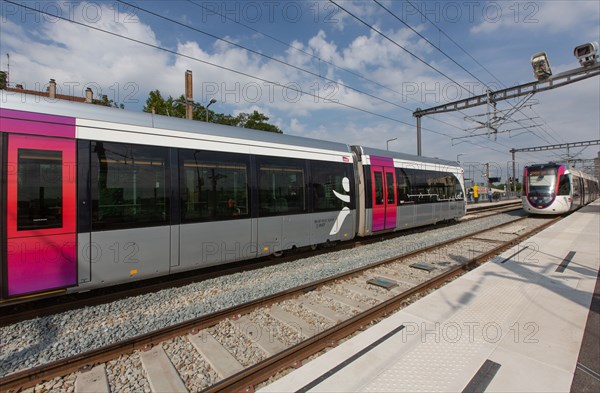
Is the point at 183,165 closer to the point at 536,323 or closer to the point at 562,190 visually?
the point at 536,323

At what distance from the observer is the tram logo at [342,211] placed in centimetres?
898

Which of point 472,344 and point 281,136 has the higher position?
point 281,136

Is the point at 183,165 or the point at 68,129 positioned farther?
→ the point at 183,165

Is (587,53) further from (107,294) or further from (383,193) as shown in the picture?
(107,294)

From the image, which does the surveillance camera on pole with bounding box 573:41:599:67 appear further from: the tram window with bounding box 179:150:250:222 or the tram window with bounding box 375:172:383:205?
the tram window with bounding box 179:150:250:222

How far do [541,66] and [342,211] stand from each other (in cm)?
759

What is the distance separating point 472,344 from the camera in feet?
12.6

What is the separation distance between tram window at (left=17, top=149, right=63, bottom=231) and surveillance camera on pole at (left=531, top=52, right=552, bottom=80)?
1251 centimetres

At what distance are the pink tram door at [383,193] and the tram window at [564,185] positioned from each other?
1379 centimetres

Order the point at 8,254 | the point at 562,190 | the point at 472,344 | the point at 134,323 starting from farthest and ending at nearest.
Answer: the point at 562,190 → the point at 134,323 → the point at 8,254 → the point at 472,344

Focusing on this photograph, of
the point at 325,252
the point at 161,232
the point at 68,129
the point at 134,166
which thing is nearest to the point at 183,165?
the point at 134,166

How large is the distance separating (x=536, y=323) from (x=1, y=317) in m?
8.01

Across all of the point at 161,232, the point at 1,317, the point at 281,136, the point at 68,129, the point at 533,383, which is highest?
the point at 281,136

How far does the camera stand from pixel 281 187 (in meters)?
7.55
